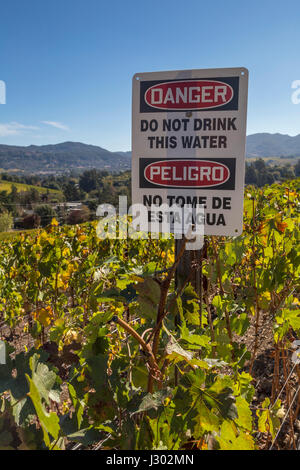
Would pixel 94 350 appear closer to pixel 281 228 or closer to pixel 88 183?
pixel 281 228

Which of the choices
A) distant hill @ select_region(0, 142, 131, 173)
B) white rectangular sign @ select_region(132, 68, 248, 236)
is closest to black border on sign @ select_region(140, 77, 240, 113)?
white rectangular sign @ select_region(132, 68, 248, 236)

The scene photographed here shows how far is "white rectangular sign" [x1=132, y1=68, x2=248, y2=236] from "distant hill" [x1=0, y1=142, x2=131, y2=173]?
134116 millimetres

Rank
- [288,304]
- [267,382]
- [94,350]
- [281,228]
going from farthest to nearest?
1. [267,382]
2. [281,228]
3. [288,304]
4. [94,350]

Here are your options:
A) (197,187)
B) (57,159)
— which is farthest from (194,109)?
(57,159)

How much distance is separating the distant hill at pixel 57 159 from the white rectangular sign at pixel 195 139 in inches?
5280

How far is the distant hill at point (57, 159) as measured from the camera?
14389 cm

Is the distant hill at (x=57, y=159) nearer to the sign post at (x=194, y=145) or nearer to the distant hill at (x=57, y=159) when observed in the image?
the distant hill at (x=57, y=159)

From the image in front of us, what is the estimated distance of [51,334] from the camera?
122 centimetres

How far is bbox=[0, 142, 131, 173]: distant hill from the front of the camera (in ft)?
472

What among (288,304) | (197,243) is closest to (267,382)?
(288,304)

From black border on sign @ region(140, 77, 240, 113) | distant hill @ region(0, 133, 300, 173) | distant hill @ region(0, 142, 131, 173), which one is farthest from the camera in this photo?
distant hill @ region(0, 133, 300, 173)

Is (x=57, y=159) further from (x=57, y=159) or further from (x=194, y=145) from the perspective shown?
(x=194, y=145)

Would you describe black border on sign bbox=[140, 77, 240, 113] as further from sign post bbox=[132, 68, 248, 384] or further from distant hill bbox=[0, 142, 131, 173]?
distant hill bbox=[0, 142, 131, 173]
